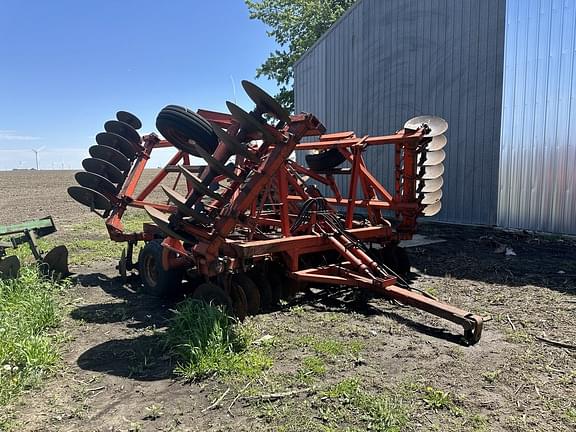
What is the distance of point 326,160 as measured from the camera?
7.27 m

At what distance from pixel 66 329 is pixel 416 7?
1004cm

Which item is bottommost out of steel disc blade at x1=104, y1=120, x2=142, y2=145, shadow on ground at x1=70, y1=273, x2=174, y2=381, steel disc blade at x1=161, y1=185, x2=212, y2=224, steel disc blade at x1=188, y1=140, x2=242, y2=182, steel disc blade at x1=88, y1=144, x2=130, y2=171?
shadow on ground at x1=70, y1=273, x2=174, y2=381

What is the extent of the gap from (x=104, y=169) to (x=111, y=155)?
23 cm

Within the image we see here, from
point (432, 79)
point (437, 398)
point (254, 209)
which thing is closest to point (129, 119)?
point (254, 209)

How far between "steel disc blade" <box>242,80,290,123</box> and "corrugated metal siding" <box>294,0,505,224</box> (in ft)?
22.4

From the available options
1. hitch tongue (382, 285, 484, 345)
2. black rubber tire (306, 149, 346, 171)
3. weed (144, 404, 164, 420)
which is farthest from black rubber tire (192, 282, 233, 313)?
black rubber tire (306, 149, 346, 171)

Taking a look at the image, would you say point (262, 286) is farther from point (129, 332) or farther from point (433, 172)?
point (433, 172)

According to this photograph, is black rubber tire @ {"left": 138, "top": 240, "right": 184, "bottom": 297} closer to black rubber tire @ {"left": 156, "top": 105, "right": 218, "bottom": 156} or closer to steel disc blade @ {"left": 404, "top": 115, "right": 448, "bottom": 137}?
black rubber tire @ {"left": 156, "top": 105, "right": 218, "bottom": 156}

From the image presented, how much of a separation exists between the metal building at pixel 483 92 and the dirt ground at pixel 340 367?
3.46 m

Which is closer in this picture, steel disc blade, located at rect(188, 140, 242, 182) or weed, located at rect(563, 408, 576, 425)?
weed, located at rect(563, 408, 576, 425)

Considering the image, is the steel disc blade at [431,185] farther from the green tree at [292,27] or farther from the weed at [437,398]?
the green tree at [292,27]

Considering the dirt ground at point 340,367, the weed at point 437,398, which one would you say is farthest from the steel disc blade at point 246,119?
the weed at point 437,398

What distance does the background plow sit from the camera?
13.5ft

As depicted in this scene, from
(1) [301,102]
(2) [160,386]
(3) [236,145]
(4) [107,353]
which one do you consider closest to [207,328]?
(2) [160,386]
